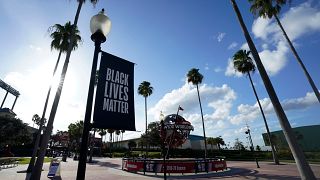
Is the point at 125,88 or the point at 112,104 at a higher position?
the point at 125,88

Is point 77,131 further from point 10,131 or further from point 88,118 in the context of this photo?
point 88,118

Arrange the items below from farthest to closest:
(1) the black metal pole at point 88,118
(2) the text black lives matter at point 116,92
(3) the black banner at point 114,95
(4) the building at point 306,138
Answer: (4) the building at point 306,138 → (2) the text black lives matter at point 116,92 → (3) the black banner at point 114,95 → (1) the black metal pole at point 88,118

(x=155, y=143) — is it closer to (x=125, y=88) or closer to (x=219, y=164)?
(x=219, y=164)

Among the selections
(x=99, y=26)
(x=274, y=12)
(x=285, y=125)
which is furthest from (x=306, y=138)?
(x=99, y=26)

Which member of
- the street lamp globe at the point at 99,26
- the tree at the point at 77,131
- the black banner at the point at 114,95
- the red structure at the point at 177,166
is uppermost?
the tree at the point at 77,131

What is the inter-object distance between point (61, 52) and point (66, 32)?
2.56 metres

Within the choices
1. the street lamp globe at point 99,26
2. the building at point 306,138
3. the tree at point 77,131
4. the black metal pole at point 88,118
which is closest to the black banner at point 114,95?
the black metal pole at point 88,118

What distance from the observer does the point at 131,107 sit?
17.8 ft

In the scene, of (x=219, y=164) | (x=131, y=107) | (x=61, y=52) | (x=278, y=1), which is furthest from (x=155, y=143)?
(x=131, y=107)

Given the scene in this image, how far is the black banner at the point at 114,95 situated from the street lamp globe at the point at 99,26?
506mm

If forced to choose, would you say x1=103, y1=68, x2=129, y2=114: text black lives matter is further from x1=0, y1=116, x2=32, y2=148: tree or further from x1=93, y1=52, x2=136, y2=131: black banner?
x1=0, y1=116, x2=32, y2=148: tree

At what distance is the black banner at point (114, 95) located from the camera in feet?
15.6

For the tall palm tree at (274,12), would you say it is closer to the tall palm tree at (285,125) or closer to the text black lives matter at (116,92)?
the tall palm tree at (285,125)

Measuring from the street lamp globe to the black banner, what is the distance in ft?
1.66
